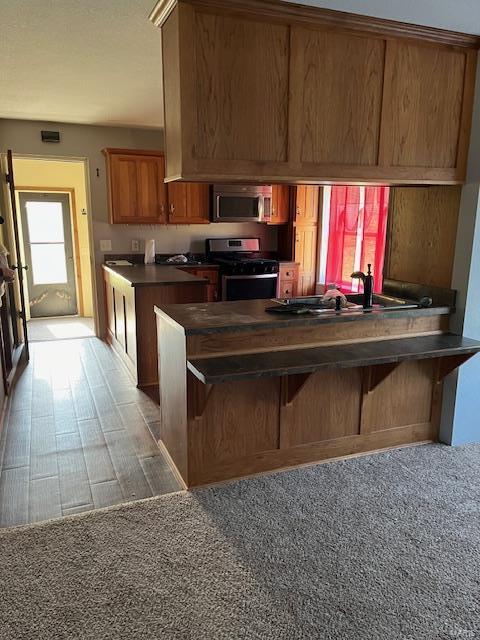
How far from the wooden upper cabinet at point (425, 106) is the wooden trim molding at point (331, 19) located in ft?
0.17

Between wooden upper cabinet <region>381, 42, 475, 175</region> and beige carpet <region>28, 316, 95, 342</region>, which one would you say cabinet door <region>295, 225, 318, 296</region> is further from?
wooden upper cabinet <region>381, 42, 475, 175</region>

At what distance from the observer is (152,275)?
172 inches

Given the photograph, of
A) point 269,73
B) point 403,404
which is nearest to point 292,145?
point 269,73

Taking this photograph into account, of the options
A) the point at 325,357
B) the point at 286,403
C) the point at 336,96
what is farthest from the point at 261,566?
the point at 336,96

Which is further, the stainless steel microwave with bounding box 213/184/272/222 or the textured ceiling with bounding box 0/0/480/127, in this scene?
the stainless steel microwave with bounding box 213/184/272/222

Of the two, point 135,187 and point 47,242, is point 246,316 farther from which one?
point 47,242

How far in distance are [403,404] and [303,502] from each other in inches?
39.6

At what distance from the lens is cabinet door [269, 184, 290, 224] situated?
5922 mm

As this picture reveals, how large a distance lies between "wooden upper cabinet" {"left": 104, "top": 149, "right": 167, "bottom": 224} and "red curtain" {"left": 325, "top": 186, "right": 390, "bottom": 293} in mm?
2017

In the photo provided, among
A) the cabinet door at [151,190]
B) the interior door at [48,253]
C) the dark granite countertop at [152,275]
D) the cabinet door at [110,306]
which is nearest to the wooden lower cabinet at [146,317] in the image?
the dark granite countertop at [152,275]

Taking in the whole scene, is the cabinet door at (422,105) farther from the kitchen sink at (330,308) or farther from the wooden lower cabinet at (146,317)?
the wooden lower cabinet at (146,317)

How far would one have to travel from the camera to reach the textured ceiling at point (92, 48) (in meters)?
2.28

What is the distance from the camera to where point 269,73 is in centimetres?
226

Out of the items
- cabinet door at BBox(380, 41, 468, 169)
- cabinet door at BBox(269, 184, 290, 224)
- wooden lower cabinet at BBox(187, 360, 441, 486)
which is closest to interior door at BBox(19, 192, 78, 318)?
cabinet door at BBox(269, 184, 290, 224)
